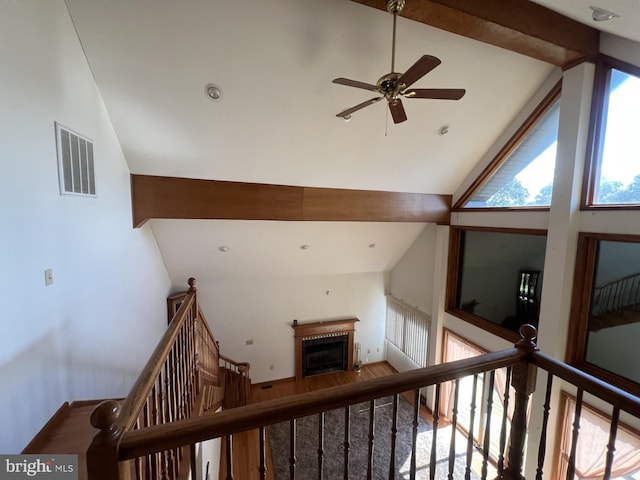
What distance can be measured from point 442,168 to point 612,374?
291cm

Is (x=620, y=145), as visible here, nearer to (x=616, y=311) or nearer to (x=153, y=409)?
(x=616, y=311)

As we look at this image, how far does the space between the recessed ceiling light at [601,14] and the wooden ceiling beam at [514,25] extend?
0.48 metres

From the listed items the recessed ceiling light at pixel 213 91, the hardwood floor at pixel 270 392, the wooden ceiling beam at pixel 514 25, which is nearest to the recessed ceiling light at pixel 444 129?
the wooden ceiling beam at pixel 514 25

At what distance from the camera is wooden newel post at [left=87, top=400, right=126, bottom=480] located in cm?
78

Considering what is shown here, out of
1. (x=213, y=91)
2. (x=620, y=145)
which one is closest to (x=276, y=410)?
(x=213, y=91)

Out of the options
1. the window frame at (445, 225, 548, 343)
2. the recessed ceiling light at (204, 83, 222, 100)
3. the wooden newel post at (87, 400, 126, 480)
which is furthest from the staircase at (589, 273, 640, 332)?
the recessed ceiling light at (204, 83, 222, 100)

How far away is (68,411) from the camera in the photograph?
71.9 inches

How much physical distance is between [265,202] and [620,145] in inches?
149

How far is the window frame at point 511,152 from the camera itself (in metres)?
3.12

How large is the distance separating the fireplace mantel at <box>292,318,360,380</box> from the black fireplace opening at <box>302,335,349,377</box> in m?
0.09

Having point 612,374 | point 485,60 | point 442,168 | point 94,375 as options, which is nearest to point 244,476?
point 94,375

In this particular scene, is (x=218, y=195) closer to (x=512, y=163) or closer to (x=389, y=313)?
(x=512, y=163)

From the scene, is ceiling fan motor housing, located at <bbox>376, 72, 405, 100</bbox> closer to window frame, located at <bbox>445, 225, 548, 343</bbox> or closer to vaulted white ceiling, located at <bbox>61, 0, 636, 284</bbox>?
vaulted white ceiling, located at <bbox>61, 0, 636, 284</bbox>

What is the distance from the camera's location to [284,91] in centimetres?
263
